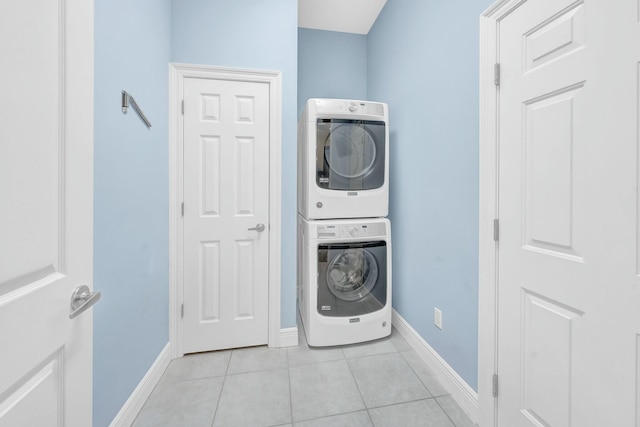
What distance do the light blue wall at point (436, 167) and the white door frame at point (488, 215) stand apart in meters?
0.07

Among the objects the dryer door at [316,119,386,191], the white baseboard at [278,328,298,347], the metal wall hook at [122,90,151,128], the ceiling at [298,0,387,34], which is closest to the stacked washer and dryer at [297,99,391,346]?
the dryer door at [316,119,386,191]

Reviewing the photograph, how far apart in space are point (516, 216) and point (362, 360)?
4.51 feet

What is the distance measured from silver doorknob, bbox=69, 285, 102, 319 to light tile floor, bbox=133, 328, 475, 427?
3.61 ft

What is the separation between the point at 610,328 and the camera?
2.81 feet

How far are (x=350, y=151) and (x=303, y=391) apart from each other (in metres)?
1.64

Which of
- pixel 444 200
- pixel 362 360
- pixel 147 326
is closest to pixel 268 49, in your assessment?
pixel 444 200

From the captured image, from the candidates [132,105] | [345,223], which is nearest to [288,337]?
[345,223]

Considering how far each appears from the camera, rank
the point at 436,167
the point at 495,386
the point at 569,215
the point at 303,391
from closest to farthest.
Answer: the point at 569,215
the point at 495,386
the point at 303,391
the point at 436,167

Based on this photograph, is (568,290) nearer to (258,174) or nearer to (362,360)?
(362,360)

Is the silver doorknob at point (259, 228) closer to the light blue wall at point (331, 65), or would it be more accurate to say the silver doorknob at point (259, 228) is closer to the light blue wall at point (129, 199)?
the light blue wall at point (129, 199)

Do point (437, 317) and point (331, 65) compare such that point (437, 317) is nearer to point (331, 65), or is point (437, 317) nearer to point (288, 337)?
point (288, 337)

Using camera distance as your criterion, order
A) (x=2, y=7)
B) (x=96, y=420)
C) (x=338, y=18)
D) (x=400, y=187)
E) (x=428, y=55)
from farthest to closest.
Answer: (x=338, y=18)
(x=400, y=187)
(x=428, y=55)
(x=96, y=420)
(x=2, y=7)

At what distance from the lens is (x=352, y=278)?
2123mm

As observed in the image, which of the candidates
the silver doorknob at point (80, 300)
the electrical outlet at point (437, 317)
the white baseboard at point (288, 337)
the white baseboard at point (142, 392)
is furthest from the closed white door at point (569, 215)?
the white baseboard at point (142, 392)
